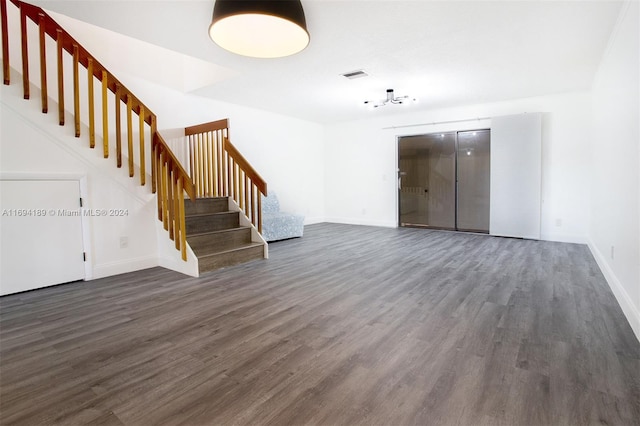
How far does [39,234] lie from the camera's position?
10.9ft

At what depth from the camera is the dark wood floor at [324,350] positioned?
1.52 metres

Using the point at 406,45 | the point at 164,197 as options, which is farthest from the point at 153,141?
the point at 406,45

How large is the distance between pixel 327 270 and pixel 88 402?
8.64 ft

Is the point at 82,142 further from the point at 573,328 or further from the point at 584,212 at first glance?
the point at 584,212

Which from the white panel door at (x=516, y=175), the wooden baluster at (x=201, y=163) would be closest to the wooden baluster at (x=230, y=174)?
the wooden baluster at (x=201, y=163)

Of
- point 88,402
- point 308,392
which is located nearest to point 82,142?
point 88,402

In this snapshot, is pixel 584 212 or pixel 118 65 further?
pixel 584 212

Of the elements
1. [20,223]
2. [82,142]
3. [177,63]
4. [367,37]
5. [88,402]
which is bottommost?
[88,402]

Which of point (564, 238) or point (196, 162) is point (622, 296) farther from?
point (196, 162)

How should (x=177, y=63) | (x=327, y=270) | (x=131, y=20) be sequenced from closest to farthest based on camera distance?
(x=131, y=20) < (x=327, y=270) < (x=177, y=63)

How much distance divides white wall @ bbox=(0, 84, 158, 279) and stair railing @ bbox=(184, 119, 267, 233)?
110 cm

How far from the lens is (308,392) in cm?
164

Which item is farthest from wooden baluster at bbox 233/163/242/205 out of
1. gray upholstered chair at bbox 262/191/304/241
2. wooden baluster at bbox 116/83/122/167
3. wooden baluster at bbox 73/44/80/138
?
wooden baluster at bbox 73/44/80/138

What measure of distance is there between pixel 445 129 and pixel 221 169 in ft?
14.9
